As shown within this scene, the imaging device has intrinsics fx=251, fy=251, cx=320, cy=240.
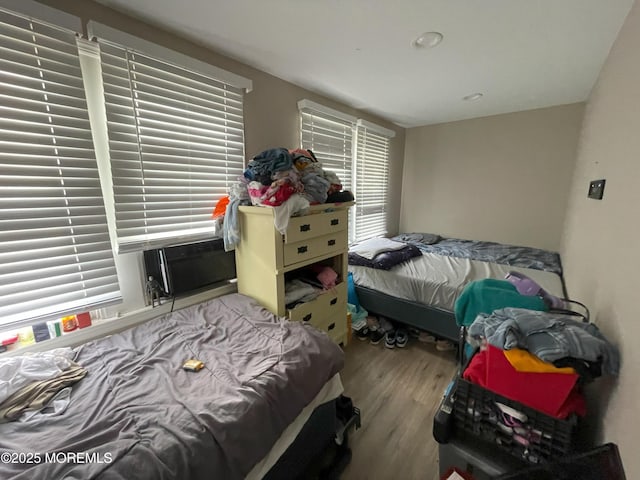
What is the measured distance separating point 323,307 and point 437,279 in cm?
106

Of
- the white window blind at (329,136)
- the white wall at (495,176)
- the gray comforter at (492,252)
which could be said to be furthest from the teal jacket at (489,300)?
the white wall at (495,176)

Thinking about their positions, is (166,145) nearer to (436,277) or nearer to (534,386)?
(534,386)

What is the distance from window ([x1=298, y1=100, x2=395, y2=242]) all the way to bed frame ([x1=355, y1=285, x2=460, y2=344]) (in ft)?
3.11

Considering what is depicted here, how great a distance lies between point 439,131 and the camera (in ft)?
11.8

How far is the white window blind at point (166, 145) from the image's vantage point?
135 centimetres

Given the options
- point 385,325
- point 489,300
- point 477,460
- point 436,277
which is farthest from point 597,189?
point 385,325

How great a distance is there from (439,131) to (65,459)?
4349 millimetres

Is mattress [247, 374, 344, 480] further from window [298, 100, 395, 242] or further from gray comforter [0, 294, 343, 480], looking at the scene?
window [298, 100, 395, 242]

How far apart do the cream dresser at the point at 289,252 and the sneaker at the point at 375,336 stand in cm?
48

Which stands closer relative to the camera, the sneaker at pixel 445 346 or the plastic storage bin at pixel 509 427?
the plastic storage bin at pixel 509 427

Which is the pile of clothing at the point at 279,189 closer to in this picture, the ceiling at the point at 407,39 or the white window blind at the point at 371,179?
the ceiling at the point at 407,39

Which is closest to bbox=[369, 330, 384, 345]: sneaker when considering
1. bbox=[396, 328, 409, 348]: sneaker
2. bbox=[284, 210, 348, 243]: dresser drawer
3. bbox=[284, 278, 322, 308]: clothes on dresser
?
bbox=[396, 328, 409, 348]: sneaker

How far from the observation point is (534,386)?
790 mm

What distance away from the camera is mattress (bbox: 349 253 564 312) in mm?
2092
